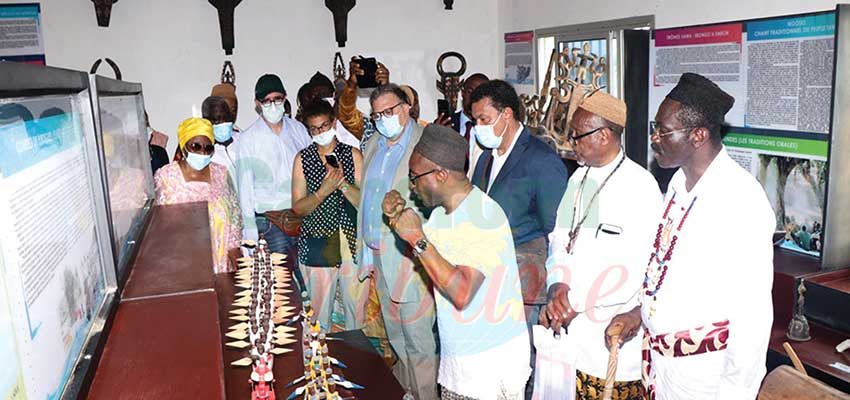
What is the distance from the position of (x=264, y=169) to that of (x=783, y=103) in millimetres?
3219

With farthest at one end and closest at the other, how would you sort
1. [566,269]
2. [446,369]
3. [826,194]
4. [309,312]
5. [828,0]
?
[828,0] < [826,194] < [566,269] < [309,312] < [446,369]

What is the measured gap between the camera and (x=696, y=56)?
175 inches

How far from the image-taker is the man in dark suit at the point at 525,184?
3340 mm

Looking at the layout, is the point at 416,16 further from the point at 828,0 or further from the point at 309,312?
the point at 309,312

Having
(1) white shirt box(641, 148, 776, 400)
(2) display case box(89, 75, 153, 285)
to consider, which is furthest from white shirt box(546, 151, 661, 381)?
(2) display case box(89, 75, 153, 285)

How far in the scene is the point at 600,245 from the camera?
108 inches

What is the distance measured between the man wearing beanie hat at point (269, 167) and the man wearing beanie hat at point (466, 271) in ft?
7.42

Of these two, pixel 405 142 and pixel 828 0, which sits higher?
pixel 828 0

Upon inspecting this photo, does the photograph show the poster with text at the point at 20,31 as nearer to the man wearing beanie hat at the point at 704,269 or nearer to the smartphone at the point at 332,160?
the smartphone at the point at 332,160

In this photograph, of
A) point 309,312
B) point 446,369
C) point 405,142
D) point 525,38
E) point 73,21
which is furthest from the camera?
point 525,38

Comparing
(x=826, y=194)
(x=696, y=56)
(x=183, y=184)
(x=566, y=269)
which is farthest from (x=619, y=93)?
(x=183, y=184)

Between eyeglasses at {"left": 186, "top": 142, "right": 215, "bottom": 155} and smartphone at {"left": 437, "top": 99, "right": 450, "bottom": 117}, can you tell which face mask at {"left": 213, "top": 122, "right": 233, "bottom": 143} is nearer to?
eyeglasses at {"left": 186, "top": 142, "right": 215, "bottom": 155}

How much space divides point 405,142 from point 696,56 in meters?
2.00

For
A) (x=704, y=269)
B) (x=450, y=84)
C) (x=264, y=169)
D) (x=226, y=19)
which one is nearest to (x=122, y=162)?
(x=704, y=269)
